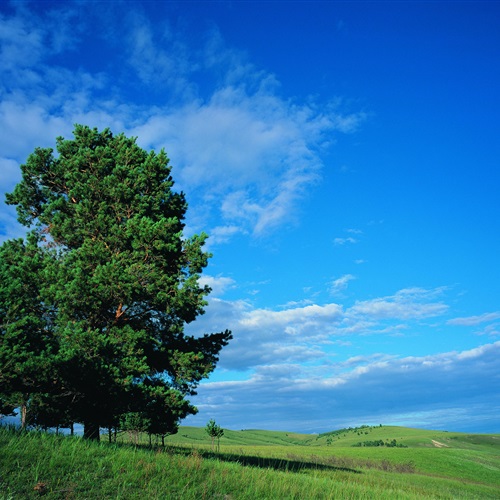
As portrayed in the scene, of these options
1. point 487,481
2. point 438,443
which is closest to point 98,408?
point 487,481

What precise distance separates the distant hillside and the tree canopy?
73.7 m

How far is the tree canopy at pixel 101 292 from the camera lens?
1595 centimetres

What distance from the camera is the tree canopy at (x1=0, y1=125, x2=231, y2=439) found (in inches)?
628

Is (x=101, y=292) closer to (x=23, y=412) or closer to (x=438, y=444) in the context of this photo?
(x=23, y=412)

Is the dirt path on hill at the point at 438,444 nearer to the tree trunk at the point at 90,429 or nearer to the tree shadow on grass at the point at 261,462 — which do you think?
the tree shadow on grass at the point at 261,462

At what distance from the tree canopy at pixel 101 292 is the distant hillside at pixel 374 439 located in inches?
2903

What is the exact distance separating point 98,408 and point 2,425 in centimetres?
684

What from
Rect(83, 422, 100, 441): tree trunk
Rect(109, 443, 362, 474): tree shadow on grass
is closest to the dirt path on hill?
Rect(109, 443, 362, 474): tree shadow on grass

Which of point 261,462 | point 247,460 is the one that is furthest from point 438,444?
point 247,460

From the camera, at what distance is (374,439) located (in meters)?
119

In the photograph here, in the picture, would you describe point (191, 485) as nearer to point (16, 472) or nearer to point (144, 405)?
point (16, 472)

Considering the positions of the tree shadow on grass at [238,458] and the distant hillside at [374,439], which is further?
the distant hillside at [374,439]

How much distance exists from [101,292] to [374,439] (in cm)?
12302

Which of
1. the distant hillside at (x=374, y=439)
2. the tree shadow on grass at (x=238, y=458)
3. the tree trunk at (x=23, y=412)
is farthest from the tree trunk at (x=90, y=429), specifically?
the distant hillside at (x=374, y=439)
